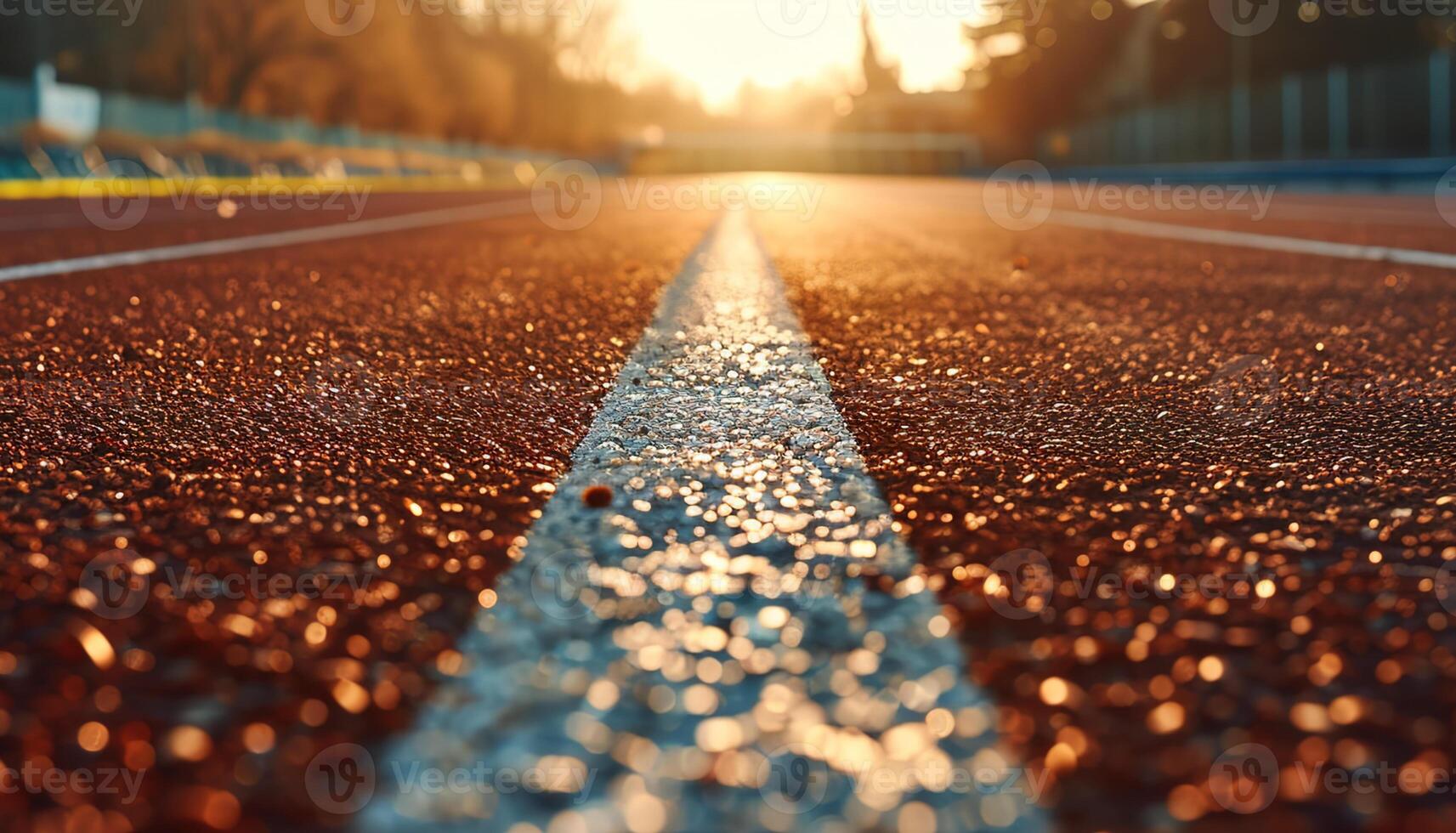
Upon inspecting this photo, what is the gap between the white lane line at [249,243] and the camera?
19.4ft

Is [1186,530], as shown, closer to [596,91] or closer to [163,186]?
[163,186]

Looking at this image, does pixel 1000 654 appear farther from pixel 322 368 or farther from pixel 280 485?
pixel 322 368

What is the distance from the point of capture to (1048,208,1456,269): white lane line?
6742mm

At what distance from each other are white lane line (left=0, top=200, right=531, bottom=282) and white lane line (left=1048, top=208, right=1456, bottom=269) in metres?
5.33

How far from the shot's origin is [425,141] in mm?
67688

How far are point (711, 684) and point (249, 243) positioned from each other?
7.31 metres

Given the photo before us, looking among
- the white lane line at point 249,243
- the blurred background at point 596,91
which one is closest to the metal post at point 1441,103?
the blurred background at point 596,91

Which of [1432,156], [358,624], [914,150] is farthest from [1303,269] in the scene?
[914,150]

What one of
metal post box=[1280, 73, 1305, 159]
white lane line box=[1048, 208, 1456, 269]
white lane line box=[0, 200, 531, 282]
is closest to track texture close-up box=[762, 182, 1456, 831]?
white lane line box=[1048, 208, 1456, 269]

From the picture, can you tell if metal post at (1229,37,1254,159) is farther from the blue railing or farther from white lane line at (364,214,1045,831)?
white lane line at (364,214,1045,831)

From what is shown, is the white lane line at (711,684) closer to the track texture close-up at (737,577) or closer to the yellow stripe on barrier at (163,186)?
the track texture close-up at (737,577)

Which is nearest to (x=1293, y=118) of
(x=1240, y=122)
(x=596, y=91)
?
(x=1240, y=122)

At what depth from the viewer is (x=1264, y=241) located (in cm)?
833

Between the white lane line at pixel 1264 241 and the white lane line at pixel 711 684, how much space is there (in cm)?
560
